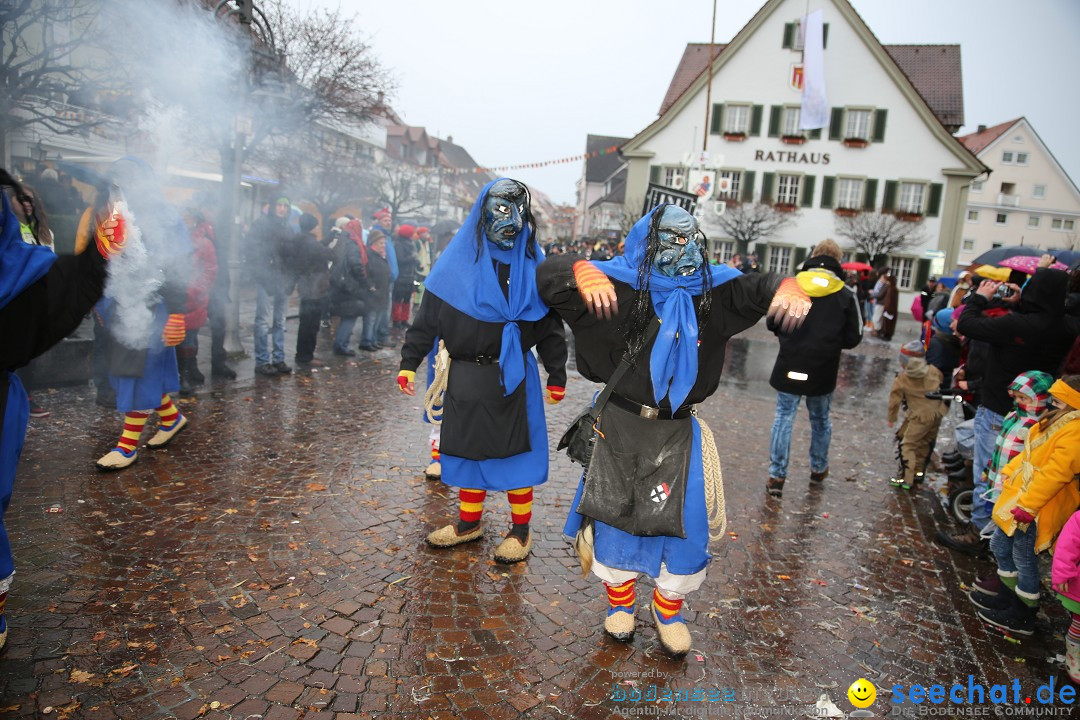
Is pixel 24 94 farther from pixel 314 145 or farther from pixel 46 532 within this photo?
A: pixel 314 145

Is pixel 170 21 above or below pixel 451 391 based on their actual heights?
above

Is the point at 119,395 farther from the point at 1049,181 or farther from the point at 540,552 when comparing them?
the point at 1049,181

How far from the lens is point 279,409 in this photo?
22.9 ft

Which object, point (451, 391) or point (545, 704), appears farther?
point (451, 391)

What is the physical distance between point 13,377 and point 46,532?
4.99 feet

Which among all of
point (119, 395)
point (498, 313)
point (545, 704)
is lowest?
point (545, 704)

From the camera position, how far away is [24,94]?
26.6 feet

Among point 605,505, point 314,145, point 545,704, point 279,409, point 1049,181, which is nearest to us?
point 545,704

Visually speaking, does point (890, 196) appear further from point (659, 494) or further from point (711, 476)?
point (659, 494)

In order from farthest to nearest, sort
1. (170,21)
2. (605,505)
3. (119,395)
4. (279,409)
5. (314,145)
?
(314,145)
(170,21)
(279,409)
(119,395)
(605,505)

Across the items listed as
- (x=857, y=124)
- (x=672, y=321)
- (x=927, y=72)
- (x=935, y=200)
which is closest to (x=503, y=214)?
(x=672, y=321)

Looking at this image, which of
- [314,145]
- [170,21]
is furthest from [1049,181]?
[170,21]

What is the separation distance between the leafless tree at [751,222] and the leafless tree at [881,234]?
2.79 metres

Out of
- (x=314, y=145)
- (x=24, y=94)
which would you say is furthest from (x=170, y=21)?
(x=314, y=145)
